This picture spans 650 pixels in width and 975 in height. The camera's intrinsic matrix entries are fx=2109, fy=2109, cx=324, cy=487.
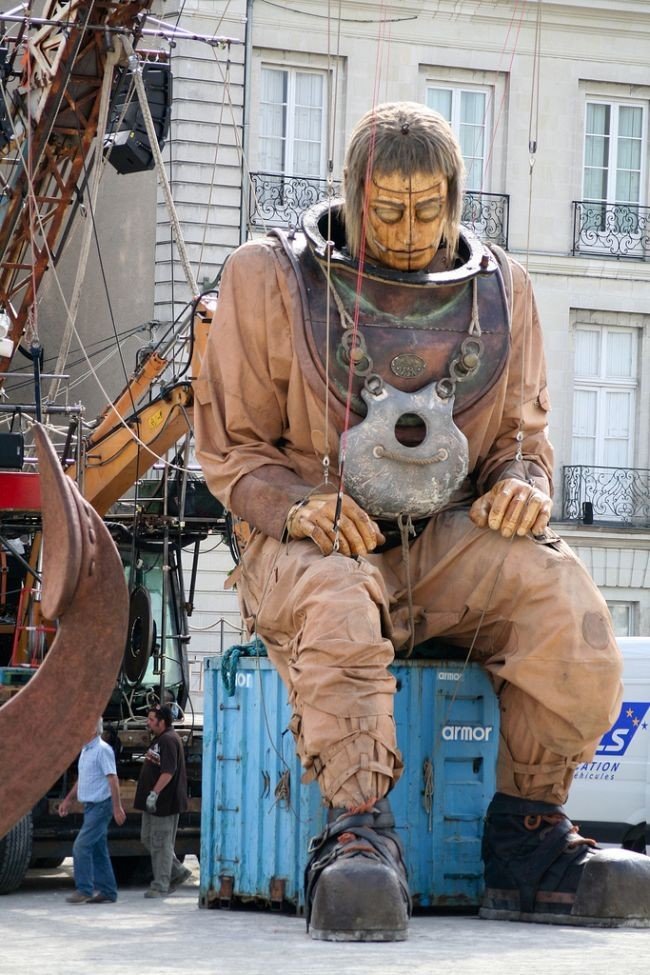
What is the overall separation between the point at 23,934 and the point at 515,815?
142cm

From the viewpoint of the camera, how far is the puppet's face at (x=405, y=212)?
599 centimetres

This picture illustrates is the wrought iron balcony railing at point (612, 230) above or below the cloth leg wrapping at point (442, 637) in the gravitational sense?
above

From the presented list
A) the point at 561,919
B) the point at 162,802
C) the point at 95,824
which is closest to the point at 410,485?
the point at 561,919

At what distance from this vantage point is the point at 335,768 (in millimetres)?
5395

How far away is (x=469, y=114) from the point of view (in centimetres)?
2669

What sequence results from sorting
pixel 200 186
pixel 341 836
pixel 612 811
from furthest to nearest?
pixel 200 186, pixel 612 811, pixel 341 836

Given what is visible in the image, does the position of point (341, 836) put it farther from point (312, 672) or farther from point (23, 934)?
point (23, 934)

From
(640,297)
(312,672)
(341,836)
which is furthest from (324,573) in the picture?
(640,297)

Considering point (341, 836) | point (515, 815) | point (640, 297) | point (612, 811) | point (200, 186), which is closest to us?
point (341, 836)

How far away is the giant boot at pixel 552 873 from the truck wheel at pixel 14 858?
24.0ft

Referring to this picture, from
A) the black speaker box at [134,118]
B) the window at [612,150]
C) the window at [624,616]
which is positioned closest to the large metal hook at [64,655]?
the black speaker box at [134,118]

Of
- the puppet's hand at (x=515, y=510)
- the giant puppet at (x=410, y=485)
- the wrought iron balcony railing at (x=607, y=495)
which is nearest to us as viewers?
the giant puppet at (x=410, y=485)

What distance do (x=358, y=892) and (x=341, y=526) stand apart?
1.09 m

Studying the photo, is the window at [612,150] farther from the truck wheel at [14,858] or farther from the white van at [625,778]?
the truck wheel at [14,858]
